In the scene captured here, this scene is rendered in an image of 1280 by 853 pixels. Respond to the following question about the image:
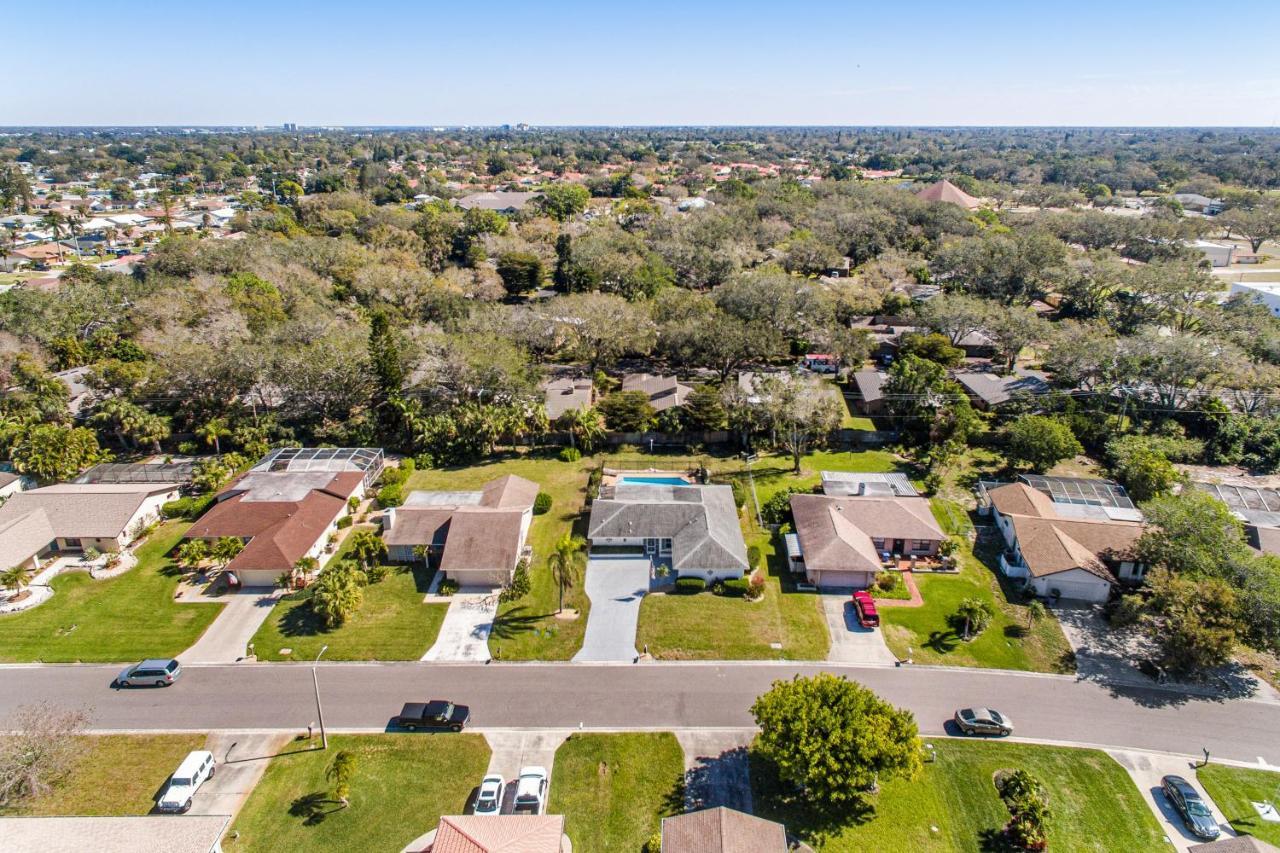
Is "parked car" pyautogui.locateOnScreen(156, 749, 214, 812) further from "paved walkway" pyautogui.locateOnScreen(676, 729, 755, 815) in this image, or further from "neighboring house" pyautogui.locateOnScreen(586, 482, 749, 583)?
"neighboring house" pyautogui.locateOnScreen(586, 482, 749, 583)

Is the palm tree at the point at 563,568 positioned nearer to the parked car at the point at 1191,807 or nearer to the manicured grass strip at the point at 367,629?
the manicured grass strip at the point at 367,629

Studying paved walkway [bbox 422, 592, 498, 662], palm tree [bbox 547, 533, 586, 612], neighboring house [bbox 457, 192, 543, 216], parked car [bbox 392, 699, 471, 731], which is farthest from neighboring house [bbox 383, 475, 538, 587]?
neighboring house [bbox 457, 192, 543, 216]

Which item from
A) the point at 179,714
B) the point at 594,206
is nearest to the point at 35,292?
the point at 179,714

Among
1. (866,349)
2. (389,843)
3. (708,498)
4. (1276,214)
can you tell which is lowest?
(389,843)

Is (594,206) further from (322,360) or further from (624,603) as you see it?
(624,603)

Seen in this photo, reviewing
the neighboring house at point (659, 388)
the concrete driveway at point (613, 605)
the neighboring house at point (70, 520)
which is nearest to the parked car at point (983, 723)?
the concrete driveway at point (613, 605)

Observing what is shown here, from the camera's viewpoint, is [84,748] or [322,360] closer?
[84,748]

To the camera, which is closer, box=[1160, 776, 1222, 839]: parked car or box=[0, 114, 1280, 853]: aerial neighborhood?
box=[1160, 776, 1222, 839]: parked car
